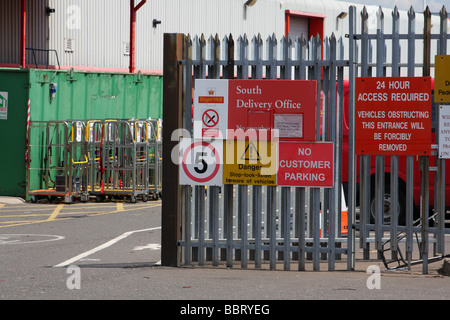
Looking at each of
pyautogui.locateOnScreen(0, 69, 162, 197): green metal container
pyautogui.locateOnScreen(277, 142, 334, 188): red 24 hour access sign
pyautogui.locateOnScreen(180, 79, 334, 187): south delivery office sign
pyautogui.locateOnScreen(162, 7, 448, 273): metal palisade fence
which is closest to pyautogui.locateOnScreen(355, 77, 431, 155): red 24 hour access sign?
pyautogui.locateOnScreen(162, 7, 448, 273): metal palisade fence

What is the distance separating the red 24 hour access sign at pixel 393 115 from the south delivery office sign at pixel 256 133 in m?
0.45

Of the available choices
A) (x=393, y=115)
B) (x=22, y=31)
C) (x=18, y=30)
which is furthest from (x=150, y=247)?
(x=18, y=30)

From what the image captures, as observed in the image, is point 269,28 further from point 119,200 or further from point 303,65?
point 303,65

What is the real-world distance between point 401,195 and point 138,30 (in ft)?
63.3

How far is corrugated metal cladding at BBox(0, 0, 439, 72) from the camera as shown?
95.0 feet

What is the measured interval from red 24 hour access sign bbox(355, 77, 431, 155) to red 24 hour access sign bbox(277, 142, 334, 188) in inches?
13.4

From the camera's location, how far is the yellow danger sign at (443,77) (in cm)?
840

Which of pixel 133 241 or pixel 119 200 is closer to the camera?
pixel 133 241

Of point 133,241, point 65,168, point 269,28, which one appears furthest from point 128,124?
point 269,28

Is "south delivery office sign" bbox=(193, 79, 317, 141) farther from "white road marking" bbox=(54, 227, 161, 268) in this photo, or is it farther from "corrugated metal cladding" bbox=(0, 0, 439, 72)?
"corrugated metal cladding" bbox=(0, 0, 439, 72)

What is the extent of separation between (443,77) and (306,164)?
1628 millimetres

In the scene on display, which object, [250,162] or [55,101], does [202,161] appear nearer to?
[250,162]

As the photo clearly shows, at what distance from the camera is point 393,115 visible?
336 inches
